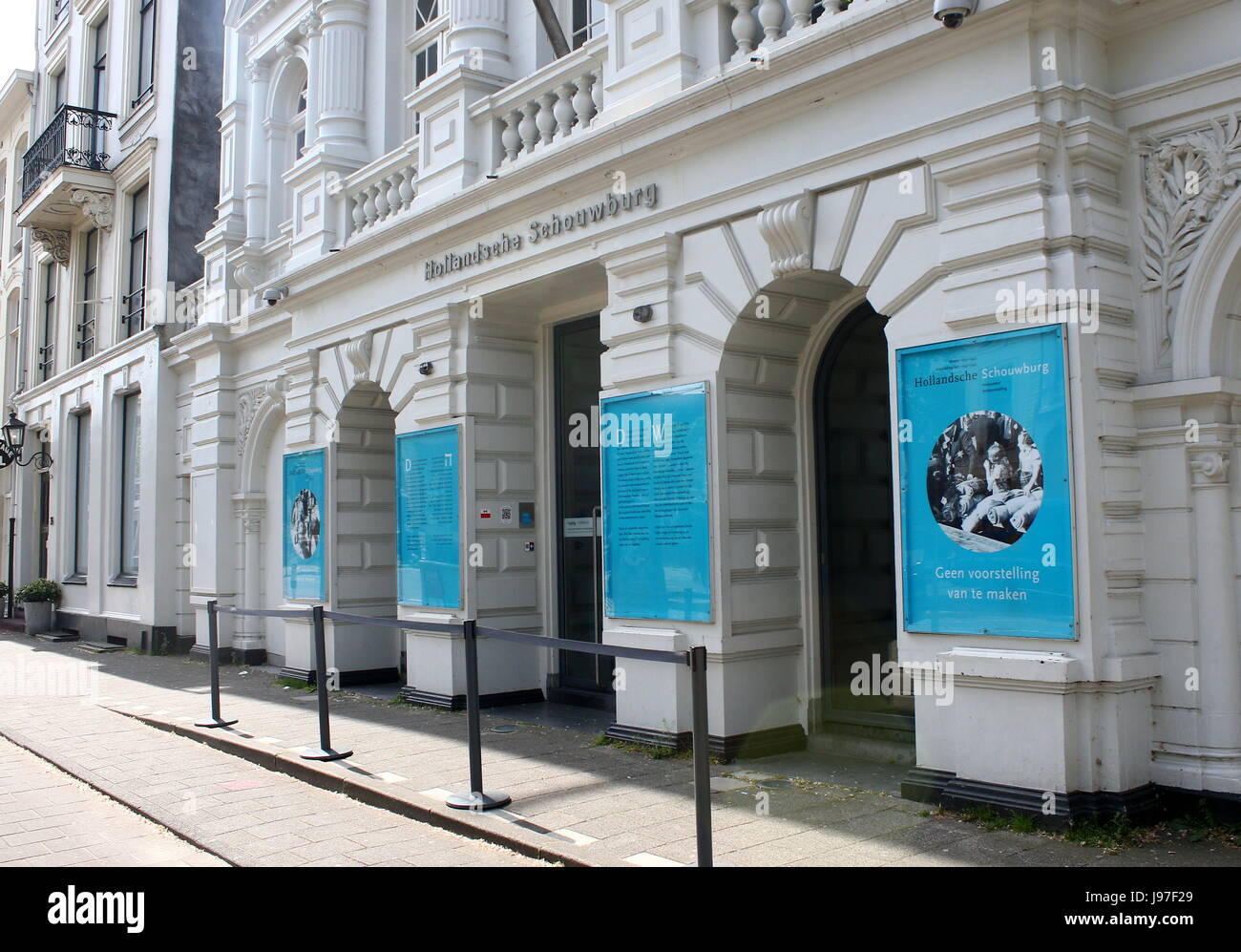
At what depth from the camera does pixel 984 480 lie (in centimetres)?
645

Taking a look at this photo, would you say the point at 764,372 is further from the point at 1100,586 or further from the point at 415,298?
the point at 415,298

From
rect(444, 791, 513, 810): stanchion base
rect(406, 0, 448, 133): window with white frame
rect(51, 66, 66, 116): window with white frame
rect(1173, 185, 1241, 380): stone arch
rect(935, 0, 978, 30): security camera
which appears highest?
rect(51, 66, 66, 116): window with white frame

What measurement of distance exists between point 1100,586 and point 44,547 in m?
24.8

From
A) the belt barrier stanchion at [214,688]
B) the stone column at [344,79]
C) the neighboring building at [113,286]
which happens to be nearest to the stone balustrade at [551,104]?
the stone column at [344,79]

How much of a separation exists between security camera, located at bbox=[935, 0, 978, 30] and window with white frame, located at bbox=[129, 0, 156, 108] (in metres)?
17.5

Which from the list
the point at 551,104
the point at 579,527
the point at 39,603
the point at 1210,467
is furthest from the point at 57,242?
the point at 1210,467

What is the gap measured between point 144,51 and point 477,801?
1876 cm

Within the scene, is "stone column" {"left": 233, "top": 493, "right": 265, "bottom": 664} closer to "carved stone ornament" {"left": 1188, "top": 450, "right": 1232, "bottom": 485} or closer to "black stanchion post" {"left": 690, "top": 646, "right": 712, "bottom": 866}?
→ "black stanchion post" {"left": 690, "top": 646, "right": 712, "bottom": 866}

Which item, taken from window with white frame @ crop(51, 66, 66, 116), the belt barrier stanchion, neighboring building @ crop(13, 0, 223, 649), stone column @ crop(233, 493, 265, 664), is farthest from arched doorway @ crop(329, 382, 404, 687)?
window with white frame @ crop(51, 66, 66, 116)

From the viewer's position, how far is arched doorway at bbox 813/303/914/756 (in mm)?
8500

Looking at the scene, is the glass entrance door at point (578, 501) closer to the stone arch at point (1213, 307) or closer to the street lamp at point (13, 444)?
the stone arch at point (1213, 307)

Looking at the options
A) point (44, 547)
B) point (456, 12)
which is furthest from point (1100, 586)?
point (44, 547)
